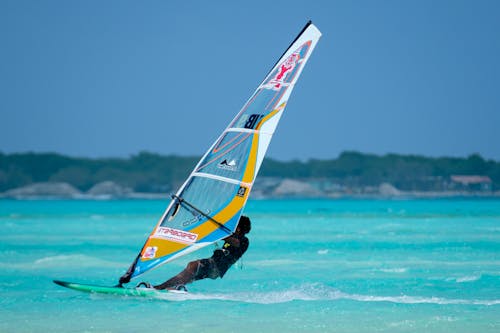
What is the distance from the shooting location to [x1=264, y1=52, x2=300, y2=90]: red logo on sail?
10875 mm

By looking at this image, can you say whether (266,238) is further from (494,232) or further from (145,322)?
(145,322)

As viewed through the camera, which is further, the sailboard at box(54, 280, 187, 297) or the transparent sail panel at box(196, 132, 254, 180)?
the sailboard at box(54, 280, 187, 297)

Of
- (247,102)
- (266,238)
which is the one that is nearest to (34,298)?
(247,102)

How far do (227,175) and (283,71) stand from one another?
1567 millimetres

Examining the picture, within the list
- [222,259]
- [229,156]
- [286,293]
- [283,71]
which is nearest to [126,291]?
[222,259]

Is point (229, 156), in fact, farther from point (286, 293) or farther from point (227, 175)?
point (286, 293)

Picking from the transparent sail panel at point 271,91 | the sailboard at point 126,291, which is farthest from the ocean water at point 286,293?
Answer: the transparent sail panel at point 271,91

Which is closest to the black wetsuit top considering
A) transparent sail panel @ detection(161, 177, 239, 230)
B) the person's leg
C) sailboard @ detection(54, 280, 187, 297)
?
the person's leg

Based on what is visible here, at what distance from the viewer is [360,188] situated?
166000 mm

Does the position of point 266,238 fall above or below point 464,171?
below

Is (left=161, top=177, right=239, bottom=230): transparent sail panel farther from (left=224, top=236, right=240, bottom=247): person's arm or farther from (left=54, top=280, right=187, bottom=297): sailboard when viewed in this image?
(left=54, top=280, right=187, bottom=297): sailboard

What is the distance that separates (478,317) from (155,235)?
4.59 metres

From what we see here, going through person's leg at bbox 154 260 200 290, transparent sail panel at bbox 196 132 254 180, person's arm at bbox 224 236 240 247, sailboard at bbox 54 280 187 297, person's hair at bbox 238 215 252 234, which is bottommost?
sailboard at bbox 54 280 187 297

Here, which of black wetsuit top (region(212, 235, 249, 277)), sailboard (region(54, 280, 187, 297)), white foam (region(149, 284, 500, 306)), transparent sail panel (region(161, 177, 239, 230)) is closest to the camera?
transparent sail panel (region(161, 177, 239, 230))
